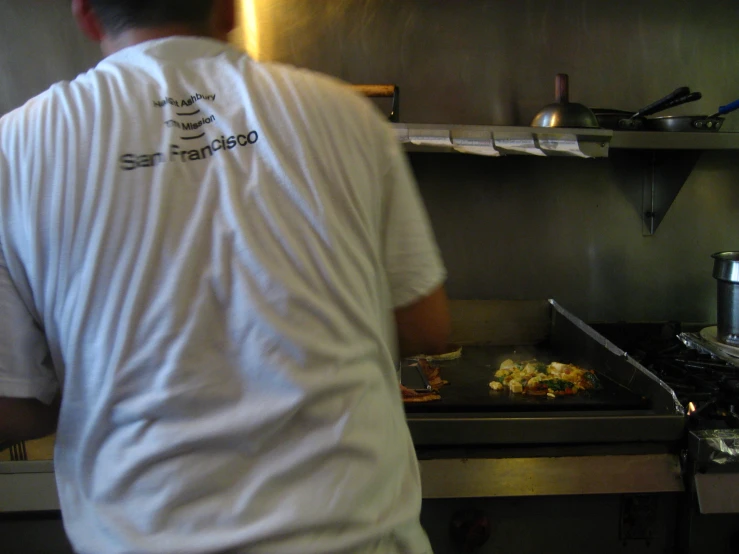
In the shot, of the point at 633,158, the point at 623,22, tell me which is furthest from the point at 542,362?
the point at 623,22

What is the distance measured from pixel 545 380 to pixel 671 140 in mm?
688

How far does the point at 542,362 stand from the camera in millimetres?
1552

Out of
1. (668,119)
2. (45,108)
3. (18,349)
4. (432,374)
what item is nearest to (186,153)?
(45,108)

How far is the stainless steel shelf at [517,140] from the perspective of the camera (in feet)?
4.50

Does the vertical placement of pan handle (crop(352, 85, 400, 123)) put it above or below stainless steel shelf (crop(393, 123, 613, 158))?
above

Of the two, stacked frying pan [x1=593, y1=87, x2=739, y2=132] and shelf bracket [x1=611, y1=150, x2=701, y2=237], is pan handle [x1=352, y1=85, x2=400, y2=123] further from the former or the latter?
shelf bracket [x1=611, y1=150, x2=701, y2=237]

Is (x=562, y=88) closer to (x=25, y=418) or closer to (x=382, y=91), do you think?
(x=382, y=91)

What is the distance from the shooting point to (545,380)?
128cm

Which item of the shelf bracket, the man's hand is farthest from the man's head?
the shelf bracket

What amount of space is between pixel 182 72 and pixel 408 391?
0.83 m

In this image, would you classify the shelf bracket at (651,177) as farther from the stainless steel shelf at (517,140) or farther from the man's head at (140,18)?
the man's head at (140,18)

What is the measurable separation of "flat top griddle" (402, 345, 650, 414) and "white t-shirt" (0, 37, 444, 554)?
62cm

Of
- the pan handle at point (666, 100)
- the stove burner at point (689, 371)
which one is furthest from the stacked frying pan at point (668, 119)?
the stove burner at point (689, 371)

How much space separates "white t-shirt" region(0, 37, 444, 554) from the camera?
498 millimetres
